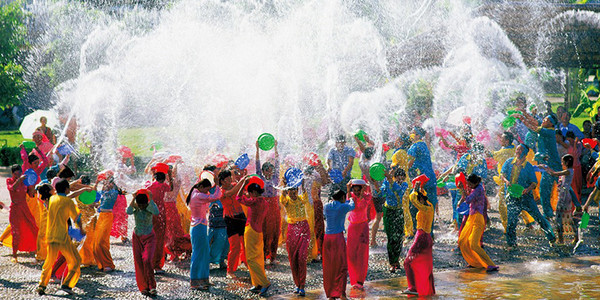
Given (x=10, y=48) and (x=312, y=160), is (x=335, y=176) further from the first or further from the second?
(x=10, y=48)

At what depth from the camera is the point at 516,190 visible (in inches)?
376

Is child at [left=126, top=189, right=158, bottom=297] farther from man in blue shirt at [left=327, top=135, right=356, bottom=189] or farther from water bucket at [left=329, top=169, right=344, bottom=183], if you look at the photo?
man in blue shirt at [left=327, top=135, right=356, bottom=189]

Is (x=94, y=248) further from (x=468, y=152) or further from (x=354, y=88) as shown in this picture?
(x=354, y=88)

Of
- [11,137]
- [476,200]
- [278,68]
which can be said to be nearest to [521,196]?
[476,200]

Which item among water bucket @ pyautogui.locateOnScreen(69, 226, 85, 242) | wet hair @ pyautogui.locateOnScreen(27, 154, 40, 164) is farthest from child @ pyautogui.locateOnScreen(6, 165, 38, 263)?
water bucket @ pyautogui.locateOnScreen(69, 226, 85, 242)

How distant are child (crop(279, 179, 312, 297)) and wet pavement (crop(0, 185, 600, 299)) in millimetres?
266

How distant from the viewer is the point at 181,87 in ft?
73.4

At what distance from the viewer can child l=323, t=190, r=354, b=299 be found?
23.4ft

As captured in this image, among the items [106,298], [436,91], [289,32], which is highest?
[289,32]

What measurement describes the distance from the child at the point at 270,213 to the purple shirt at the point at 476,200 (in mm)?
2473

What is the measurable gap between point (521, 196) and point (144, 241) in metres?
5.32

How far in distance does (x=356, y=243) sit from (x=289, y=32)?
40.1 ft

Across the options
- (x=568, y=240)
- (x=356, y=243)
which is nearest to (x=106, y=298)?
(x=356, y=243)

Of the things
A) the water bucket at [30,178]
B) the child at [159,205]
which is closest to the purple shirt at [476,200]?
the child at [159,205]
